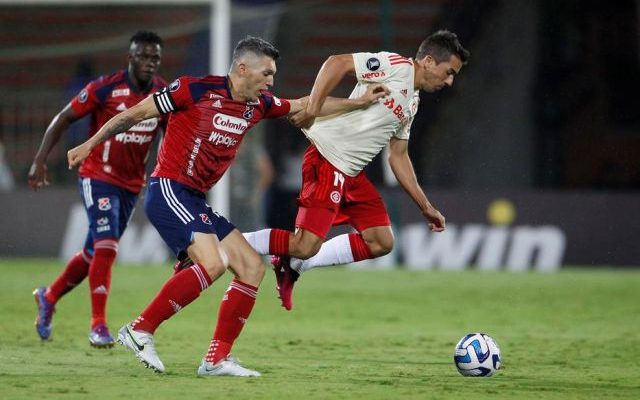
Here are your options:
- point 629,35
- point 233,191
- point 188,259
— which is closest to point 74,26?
point 233,191

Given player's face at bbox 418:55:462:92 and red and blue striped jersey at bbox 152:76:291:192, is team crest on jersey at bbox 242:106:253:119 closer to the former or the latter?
red and blue striped jersey at bbox 152:76:291:192

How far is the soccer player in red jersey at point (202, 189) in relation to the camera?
698 centimetres

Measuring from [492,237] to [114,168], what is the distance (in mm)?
8176

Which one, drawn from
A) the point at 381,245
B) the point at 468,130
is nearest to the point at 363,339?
the point at 381,245

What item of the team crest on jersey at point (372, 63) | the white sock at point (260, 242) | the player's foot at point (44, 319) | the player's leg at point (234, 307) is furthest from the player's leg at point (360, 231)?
the player's foot at point (44, 319)

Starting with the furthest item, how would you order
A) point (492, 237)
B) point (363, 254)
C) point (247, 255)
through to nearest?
point (492, 237) < point (363, 254) < point (247, 255)

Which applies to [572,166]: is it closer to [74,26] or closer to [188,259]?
[74,26]

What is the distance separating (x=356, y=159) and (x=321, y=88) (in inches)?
34.9

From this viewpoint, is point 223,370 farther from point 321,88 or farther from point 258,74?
point 321,88

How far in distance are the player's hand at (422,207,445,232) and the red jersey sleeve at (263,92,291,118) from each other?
137 centimetres

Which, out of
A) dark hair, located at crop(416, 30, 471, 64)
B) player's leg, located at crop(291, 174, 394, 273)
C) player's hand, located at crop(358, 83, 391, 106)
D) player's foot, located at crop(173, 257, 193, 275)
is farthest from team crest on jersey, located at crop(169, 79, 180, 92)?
player's leg, located at crop(291, 174, 394, 273)

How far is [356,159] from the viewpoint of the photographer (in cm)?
850

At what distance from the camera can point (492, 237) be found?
16.2 metres

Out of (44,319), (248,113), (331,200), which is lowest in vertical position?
(44,319)
